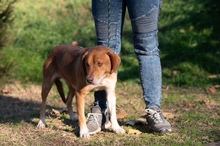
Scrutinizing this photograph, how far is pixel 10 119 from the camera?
18.5 feet

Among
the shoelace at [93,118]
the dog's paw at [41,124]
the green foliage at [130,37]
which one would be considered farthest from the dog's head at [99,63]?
the green foliage at [130,37]

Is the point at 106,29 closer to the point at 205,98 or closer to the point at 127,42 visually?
the point at 205,98

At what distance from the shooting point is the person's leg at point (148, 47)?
4617mm

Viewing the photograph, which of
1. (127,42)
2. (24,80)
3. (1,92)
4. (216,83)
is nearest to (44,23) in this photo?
(127,42)

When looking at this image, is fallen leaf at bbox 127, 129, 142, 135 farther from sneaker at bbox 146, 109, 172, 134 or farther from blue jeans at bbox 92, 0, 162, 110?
blue jeans at bbox 92, 0, 162, 110

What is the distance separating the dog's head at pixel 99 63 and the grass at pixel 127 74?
59 centimetres

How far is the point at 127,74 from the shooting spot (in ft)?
27.1

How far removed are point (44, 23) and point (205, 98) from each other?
5137 millimetres

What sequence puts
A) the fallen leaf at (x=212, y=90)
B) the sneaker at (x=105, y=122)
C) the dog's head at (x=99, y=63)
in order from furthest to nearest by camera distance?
the fallen leaf at (x=212, y=90) → the sneaker at (x=105, y=122) → the dog's head at (x=99, y=63)

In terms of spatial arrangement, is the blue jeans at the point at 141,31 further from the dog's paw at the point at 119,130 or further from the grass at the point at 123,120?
the grass at the point at 123,120

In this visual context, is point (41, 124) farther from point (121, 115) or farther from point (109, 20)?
point (109, 20)

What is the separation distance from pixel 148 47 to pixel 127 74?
357 centimetres

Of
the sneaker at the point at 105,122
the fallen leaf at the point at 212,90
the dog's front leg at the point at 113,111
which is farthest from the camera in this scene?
the fallen leaf at the point at 212,90

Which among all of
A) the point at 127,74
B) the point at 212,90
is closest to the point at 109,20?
the point at 212,90
